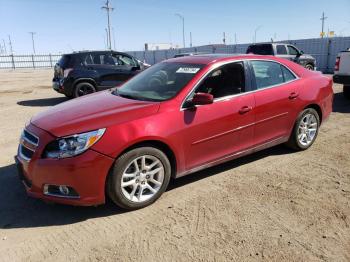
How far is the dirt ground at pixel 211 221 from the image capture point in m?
3.14

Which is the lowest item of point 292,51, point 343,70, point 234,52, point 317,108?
point 317,108

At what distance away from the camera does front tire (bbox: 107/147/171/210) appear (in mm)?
3674

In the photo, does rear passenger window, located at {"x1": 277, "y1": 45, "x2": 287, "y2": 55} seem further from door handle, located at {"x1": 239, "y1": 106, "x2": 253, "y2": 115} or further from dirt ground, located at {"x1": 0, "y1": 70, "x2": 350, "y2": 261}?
door handle, located at {"x1": 239, "y1": 106, "x2": 253, "y2": 115}

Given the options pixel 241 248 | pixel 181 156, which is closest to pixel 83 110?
pixel 181 156

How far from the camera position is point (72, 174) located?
3.49 metres

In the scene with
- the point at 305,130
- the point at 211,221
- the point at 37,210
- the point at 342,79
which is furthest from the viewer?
the point at 342,79

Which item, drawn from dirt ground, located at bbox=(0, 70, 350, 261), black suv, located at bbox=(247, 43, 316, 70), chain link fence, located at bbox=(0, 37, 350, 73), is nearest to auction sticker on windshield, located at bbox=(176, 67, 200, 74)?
dirt ground, located at bbox=(0, 70, 350, 261)

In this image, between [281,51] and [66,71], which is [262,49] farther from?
[66,71]

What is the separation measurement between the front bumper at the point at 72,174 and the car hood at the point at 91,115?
0.20 meters

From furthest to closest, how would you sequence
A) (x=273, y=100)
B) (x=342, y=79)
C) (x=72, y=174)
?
(x=342, y=79) → (x=273, y=100) → (x=72, y=174)

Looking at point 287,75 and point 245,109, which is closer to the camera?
point 245,109

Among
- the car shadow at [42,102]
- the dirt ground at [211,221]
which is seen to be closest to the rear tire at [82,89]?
the car shadow at [42,102]

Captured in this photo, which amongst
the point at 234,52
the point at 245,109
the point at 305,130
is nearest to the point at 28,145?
the point at 245,109

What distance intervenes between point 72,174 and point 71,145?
29 centimetres
